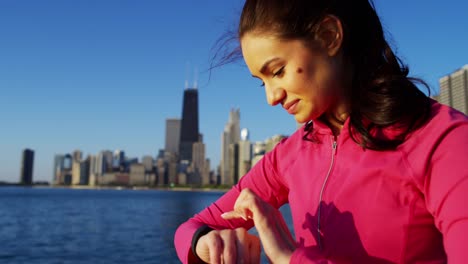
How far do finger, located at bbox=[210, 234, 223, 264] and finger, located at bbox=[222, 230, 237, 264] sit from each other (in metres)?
0.02

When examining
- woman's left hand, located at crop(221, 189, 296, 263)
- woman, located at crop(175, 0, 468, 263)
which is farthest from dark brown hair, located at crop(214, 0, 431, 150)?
woman's left hand, located at crop(221, 189, 296, 263)

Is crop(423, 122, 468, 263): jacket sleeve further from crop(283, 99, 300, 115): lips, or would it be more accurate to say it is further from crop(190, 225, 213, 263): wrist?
crop(190, 225, 213, 263): wrist

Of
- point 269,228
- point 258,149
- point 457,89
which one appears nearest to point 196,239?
point 269,228

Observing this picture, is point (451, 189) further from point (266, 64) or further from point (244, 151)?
point (244, 151)

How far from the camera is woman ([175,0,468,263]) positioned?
3.37ft

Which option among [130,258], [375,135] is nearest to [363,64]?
[375,135]

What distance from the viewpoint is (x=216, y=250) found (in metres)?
1.26

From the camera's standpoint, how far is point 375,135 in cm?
121

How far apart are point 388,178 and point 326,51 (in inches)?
16.7

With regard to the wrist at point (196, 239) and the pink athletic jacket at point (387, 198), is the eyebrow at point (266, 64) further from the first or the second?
the wrist at point (196, 239)

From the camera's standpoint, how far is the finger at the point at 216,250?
1252 millimetres

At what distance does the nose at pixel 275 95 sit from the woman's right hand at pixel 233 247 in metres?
0.42

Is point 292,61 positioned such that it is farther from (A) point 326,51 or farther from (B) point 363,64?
(B) point 363,64


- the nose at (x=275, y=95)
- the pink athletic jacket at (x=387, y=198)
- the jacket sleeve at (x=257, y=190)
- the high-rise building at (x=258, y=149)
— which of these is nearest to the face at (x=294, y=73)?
the nose at (x=275, y=95)
